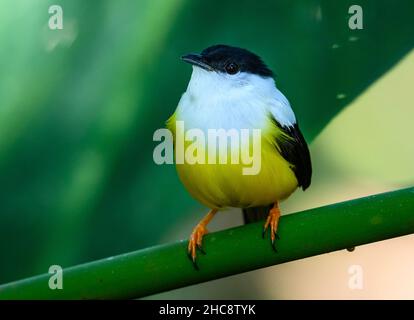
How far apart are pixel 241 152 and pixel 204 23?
0.54m

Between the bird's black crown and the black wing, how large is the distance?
135 millimetres

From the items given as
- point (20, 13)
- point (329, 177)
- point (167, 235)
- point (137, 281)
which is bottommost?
point (137, 281)

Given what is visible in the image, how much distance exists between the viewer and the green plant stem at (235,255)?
52.2 inches

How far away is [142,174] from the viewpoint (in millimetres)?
1917

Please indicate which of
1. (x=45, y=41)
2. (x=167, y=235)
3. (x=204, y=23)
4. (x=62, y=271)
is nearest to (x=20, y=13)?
(x=45, y=41)

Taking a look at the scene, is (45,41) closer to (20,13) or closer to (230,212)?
(20,13)

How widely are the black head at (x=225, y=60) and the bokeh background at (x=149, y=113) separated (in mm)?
301

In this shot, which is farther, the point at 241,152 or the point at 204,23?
the point at 204,23

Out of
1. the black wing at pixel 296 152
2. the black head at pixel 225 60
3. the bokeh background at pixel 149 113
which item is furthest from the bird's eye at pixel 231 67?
the bokeh background at pixel 149 113

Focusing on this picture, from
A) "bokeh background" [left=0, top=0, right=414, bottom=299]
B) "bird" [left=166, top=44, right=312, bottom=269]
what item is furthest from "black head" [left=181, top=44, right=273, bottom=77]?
"bokeh background" [left=0, top=0, right=414, bottom=299]

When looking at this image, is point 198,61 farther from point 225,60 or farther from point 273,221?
point 273,221

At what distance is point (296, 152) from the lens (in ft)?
5.41

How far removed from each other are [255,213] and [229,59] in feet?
1.30

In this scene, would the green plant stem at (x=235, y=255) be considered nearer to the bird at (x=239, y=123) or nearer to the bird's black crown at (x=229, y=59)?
the bird at (x=239, y=123)
